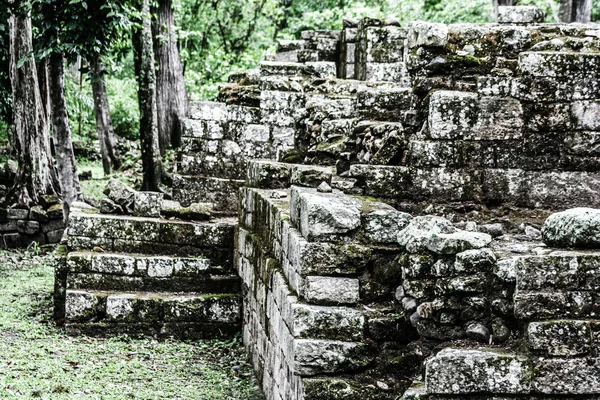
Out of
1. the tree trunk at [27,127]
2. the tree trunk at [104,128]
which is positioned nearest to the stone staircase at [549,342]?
the tree trunk at [27,127]

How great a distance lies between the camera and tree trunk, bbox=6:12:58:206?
50.6 ft

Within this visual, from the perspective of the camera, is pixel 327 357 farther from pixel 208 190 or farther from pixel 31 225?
pixel 31 225

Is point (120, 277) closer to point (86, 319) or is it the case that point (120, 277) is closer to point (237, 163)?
point (86, 319)

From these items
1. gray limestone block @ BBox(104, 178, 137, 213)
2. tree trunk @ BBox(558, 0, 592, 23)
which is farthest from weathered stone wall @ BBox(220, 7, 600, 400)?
tree trunk @ BBox(558, 0, 592, 23)

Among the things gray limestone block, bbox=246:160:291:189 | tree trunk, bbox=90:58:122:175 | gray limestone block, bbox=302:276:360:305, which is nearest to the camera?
gray limestone block, bbox=302:276:360:305

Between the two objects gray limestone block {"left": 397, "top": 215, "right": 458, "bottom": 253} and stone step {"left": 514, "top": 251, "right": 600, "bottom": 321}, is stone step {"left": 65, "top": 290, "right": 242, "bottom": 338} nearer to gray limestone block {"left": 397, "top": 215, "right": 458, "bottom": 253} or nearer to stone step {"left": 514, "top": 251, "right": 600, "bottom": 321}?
gray limestone block {"left": 397, "top": 215, "right": 458, "bottom": 253}

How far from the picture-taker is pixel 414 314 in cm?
523

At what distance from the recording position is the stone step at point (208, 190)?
12656 mm

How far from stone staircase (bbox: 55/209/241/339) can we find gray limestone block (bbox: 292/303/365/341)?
4.75 m

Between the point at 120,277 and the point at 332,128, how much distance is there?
360cm

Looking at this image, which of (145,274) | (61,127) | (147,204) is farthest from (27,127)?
(145,274)

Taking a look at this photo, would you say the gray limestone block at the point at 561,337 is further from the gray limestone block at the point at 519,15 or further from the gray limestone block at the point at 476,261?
the gray limestone block at the point at 519,15

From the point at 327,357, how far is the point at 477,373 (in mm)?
1126

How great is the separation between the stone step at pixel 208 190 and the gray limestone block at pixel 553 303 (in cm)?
843
